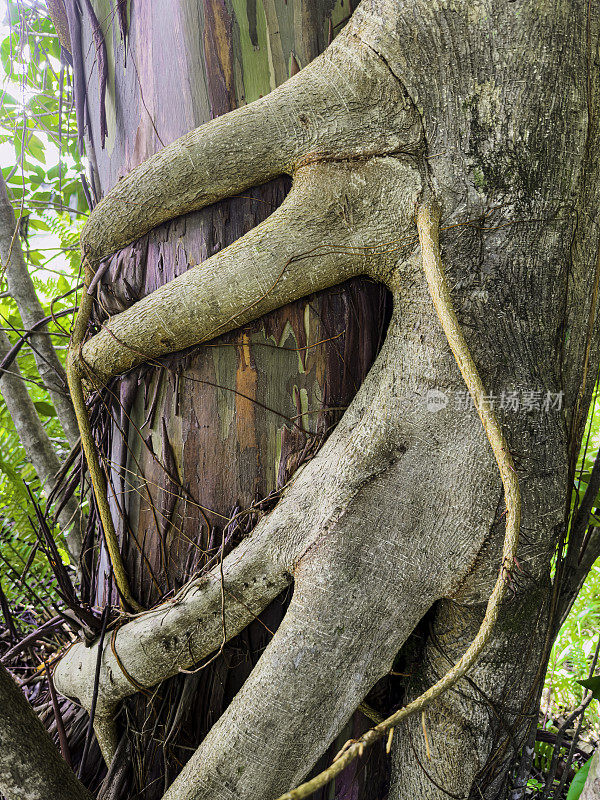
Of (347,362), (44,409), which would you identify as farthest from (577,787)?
(44,409)

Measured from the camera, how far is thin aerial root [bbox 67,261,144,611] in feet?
3.24

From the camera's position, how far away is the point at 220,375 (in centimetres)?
99

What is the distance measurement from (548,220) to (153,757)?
1.16 metres

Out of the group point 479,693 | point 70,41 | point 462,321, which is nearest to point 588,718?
point 479,693

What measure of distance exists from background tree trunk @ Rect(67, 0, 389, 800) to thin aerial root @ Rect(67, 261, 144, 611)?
0.04 meters

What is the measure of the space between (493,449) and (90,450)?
68 cm

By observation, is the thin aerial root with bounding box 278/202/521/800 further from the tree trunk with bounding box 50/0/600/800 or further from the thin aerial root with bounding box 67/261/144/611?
the thin aerial root with bounding box 67/261/144/611

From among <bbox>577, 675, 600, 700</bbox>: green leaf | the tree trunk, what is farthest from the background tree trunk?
<bbox>577, 675, 600, 700</bbox>: green leaf

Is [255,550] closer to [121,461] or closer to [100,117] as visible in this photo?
[121,461]

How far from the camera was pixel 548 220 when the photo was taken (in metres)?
0.94

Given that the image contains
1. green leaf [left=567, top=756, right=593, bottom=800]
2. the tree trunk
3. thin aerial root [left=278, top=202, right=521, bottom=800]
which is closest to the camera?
thin aerial root [left=278, top=202, right=521, bottom=800]

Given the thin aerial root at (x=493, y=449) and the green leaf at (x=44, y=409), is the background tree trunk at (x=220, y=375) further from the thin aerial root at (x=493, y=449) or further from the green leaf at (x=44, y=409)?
the green leaf at (x=44, y=409)

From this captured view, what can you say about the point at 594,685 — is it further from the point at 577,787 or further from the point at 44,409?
the point at 44,409

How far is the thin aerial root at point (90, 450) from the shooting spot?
0.99 metres
